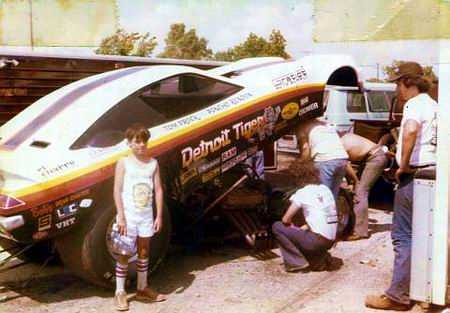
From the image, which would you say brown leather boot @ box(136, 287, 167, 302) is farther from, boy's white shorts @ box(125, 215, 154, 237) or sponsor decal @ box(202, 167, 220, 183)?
sponsor decal @ box(202, 167, 220, 183)

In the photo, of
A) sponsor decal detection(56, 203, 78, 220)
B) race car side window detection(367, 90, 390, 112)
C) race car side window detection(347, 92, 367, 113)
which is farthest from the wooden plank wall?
race car side window detection(367, 90, 390, 112)

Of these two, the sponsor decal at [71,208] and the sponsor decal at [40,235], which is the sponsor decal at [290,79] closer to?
the sponsor decal at [71,208]

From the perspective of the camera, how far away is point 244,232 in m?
5.79

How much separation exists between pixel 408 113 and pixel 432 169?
1.43 feet

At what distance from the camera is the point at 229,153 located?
5.44 metres

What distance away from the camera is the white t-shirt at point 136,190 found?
4.39 m

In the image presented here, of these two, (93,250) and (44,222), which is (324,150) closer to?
(93,250)

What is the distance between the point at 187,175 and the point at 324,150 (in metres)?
1.71

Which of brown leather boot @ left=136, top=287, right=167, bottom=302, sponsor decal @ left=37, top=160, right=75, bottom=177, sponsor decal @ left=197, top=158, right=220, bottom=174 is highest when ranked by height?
sponsor decal @ left=37, top=160, right=75, bottom=177

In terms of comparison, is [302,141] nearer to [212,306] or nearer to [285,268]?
[285,268]

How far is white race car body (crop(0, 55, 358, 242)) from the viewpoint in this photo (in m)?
4.25

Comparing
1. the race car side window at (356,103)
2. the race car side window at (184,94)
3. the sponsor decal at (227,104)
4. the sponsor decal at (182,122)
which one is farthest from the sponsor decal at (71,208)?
the race car side window at (356,103)

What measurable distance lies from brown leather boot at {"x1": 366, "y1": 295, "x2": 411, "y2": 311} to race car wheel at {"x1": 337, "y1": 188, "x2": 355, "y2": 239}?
2089 mm

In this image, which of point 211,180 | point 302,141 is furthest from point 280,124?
point 211,180
